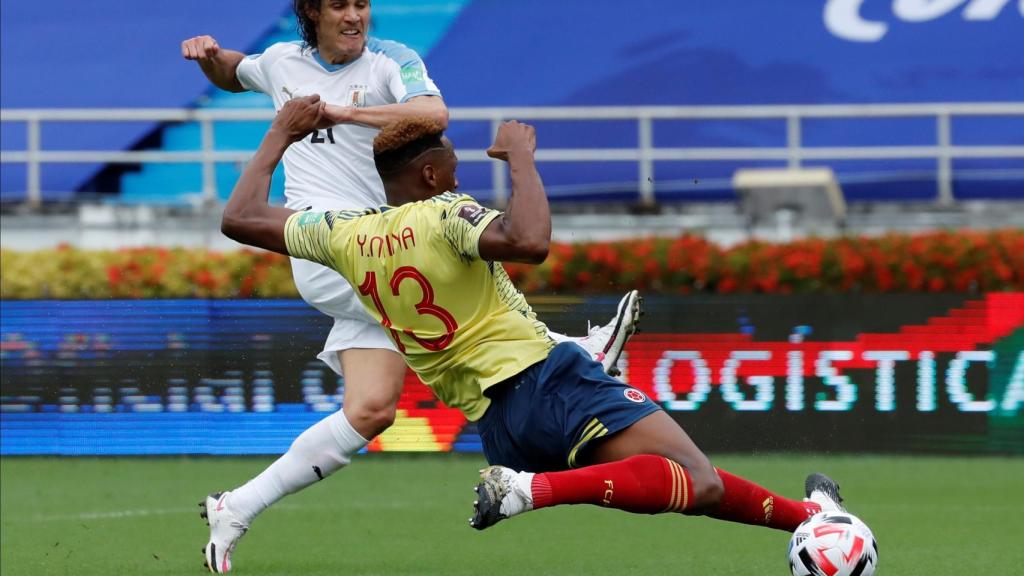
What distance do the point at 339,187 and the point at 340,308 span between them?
0.50 meters

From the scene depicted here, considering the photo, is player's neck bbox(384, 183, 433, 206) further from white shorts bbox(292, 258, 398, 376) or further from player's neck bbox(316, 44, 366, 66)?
player's neck bbox(316, 44, 366, 66)

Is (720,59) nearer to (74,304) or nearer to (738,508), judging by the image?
(74,304)

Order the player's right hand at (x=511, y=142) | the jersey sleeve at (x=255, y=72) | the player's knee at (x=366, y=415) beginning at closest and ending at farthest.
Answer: the player's right hand at (x=511, y=142) → the player's knee at (x=366, y=415) → the jersey sleeve at (x=255, y=72)

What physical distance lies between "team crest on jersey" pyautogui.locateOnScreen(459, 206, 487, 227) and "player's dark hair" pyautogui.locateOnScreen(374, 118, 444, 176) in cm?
34

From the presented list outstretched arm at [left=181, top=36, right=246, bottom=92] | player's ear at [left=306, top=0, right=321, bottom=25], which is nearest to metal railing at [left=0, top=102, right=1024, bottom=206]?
outstretched arm at [left=181, top=36, right=246, bottom=92]

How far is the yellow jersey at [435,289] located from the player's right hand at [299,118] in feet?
1.01

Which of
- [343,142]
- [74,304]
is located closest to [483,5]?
[74,304]

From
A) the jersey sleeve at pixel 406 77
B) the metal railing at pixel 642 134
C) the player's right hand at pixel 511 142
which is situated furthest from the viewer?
the metal railing at pixel 642 134

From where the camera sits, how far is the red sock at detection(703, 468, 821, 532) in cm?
Result: 563

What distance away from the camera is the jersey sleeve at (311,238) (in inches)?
219

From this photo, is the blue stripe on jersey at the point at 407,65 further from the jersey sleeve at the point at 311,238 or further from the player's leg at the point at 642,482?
the player's leg at the point at 642,482

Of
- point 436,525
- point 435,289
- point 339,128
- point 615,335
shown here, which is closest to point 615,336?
point 615,335

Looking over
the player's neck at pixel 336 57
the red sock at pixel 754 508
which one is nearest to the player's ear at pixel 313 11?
the player's neck at pixel 336 57

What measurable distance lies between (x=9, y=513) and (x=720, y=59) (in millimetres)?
10053
